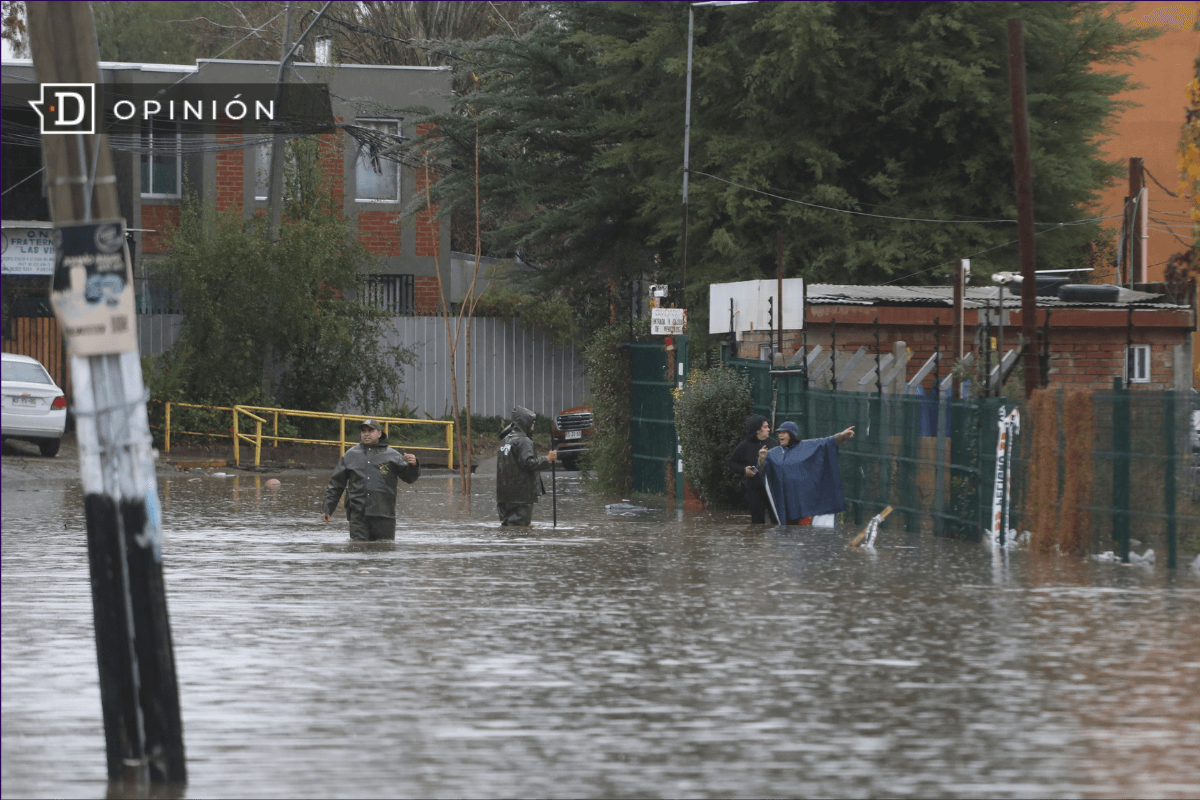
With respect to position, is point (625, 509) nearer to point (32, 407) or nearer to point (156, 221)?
point (32, 407)

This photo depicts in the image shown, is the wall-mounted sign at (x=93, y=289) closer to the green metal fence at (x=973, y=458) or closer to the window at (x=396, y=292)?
the green metal fence at (x=973, y=458)

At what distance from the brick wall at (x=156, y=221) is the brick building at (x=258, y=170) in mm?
22

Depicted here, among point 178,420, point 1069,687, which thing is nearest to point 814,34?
point 178,420

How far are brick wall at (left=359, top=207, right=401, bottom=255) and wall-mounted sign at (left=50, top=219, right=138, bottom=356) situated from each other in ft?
111

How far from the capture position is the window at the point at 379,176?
40438 millimetres

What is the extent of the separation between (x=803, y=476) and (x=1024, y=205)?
439 cm

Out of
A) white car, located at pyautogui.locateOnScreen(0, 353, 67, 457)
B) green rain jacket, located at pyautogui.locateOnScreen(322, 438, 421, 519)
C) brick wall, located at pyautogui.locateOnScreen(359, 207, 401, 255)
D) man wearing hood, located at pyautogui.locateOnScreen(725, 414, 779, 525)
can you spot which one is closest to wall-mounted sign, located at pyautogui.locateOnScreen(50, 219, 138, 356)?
green rain jacket, located at pyautogui.locateOnScreen(322, 438, 421, 519)

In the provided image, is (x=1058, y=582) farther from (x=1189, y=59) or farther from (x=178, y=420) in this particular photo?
(x=1189, y=59)

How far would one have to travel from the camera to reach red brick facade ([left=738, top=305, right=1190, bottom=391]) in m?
25.4

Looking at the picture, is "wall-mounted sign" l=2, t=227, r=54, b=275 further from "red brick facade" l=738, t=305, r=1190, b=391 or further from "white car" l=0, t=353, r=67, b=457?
"red brick facade" l=738, t=305, r=1190, b=391

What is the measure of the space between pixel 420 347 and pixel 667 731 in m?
32.3

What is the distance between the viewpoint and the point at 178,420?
33.5m

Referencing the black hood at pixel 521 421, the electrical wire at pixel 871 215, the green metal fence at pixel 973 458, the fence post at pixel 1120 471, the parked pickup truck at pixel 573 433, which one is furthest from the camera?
the parked pickup truck at pixel 573 433

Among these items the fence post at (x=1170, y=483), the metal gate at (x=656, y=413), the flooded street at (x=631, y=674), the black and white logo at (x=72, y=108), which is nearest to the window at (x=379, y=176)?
the metal gate at (x=656, y=413)
